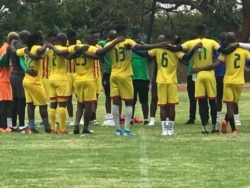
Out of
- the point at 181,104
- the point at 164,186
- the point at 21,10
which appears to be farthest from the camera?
the point at 21,10

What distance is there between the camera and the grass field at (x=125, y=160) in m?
11.0

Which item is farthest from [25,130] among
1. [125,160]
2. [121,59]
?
[125,160]

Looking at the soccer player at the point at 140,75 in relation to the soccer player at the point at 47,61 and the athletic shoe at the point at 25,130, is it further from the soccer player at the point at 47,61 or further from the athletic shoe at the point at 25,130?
the athletic shoe at the point at 25,130

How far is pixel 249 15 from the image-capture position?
50.0 m

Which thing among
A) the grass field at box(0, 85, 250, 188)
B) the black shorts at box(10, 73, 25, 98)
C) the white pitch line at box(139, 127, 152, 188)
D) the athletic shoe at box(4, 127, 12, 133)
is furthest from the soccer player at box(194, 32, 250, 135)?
the athletic shoe at box(4, 127, 12, 133)

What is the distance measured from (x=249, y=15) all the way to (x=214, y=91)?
34.2 meters

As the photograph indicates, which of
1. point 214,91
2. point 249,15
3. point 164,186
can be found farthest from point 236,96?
point 249,15

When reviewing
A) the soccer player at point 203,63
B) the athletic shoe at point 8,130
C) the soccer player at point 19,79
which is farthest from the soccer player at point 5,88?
the soccer player at point 203,63

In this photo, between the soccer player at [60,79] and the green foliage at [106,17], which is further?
the green foliage at [106,17]

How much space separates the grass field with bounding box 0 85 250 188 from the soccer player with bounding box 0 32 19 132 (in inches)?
36.7

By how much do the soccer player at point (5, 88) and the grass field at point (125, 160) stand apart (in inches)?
36.7

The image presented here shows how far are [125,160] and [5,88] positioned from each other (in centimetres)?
594

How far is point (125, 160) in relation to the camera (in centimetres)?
1272

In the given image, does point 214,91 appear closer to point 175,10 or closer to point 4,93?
point 4,93
